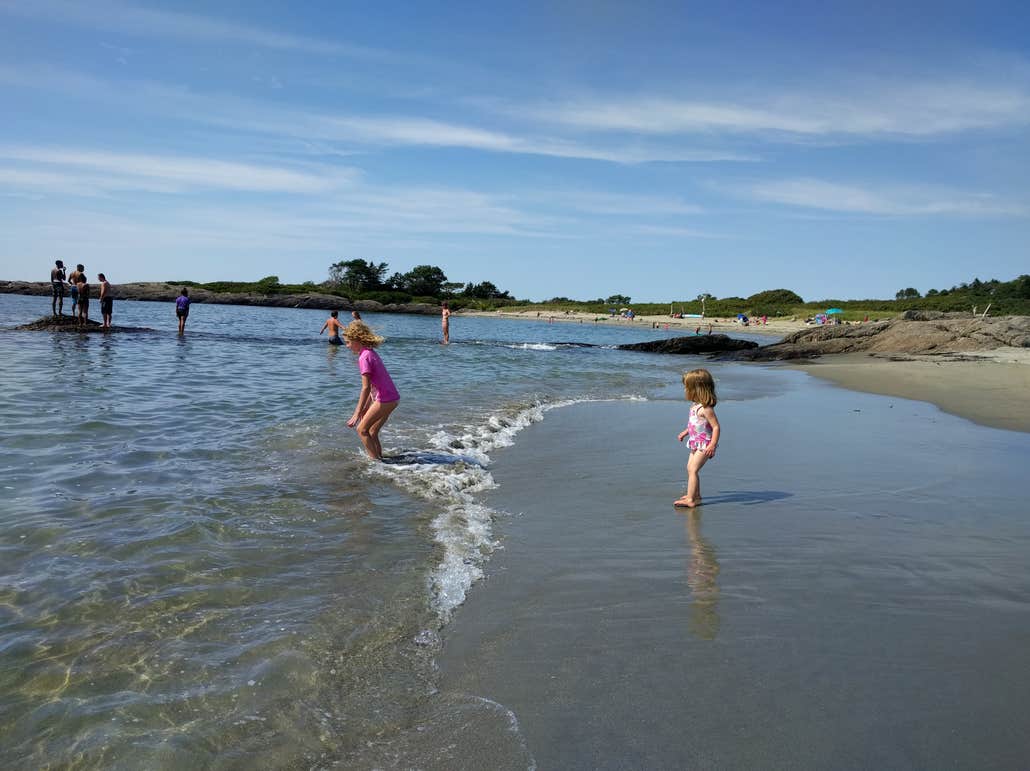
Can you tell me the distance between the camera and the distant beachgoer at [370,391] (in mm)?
8211

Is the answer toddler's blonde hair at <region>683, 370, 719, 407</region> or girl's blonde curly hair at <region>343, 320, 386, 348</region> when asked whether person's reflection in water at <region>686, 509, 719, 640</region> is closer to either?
toddler's blonde hair at <region>683, 370, 719, 407</region>

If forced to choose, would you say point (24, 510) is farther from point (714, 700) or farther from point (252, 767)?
point (714, 700)

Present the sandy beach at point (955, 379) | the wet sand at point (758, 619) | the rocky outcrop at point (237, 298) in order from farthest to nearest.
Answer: the rocky outcrop at point (237, 298)
the sandy beach at point (955, 379)
the wet sand at point (758, 619)

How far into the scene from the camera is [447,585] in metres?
4.63

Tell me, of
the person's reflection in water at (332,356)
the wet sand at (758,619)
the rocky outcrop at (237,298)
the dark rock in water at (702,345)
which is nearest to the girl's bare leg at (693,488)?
the wet sand at (758,619)

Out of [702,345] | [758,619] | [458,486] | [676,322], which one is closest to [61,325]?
[458,486]

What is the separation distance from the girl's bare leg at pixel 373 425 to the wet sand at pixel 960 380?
10.2 m

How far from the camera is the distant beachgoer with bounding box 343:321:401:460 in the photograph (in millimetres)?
8211

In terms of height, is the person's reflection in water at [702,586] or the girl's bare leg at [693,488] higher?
the girl's bare leg at [693,488]

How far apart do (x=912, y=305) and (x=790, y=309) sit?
16.0 m

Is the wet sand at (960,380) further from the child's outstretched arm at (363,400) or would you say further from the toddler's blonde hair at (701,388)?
the child's outstretched arm at (363,400)

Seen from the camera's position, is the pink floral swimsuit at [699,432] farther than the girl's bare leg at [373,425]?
No

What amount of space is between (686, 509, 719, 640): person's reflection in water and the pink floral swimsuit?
3.82 feet

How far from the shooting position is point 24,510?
565cm
